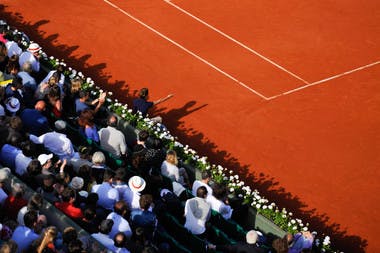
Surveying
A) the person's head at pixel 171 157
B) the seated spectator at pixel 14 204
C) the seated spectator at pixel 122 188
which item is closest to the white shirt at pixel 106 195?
the seated spectator at pixel 122 188

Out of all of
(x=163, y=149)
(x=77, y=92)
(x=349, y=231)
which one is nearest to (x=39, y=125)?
(x=77, y=92)

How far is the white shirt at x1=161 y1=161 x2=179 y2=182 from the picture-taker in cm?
1308

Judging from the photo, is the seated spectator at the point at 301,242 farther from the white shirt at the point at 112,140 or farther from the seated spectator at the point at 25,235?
the seated spectator at the point at 25,235

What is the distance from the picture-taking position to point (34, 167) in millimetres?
10906

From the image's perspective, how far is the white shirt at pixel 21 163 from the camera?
1145cm

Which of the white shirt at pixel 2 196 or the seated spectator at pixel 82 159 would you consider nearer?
the white shirt at pixel 2 196

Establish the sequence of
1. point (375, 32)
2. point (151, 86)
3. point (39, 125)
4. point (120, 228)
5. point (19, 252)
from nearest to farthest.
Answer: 1. point (19, 252)
2. point (120, 228)
3. point (39, 125)
4. point (151, 86)
5. point (375, 32)

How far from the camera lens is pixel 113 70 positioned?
721 inches

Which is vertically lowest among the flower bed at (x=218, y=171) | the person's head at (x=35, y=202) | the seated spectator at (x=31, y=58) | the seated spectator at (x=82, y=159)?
the flower bed at (x=218, y=171)

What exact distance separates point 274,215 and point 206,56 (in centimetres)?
732

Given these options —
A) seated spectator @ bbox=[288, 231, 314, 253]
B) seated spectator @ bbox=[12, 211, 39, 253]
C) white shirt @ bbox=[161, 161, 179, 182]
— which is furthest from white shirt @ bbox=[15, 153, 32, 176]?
seated spectator @ bbox=[288, 231, 314, 253]

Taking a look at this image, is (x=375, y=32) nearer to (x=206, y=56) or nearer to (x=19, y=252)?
(x=206, y=56)

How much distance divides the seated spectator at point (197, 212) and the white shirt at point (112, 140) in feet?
8.12

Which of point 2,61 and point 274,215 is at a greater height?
point 2,61
